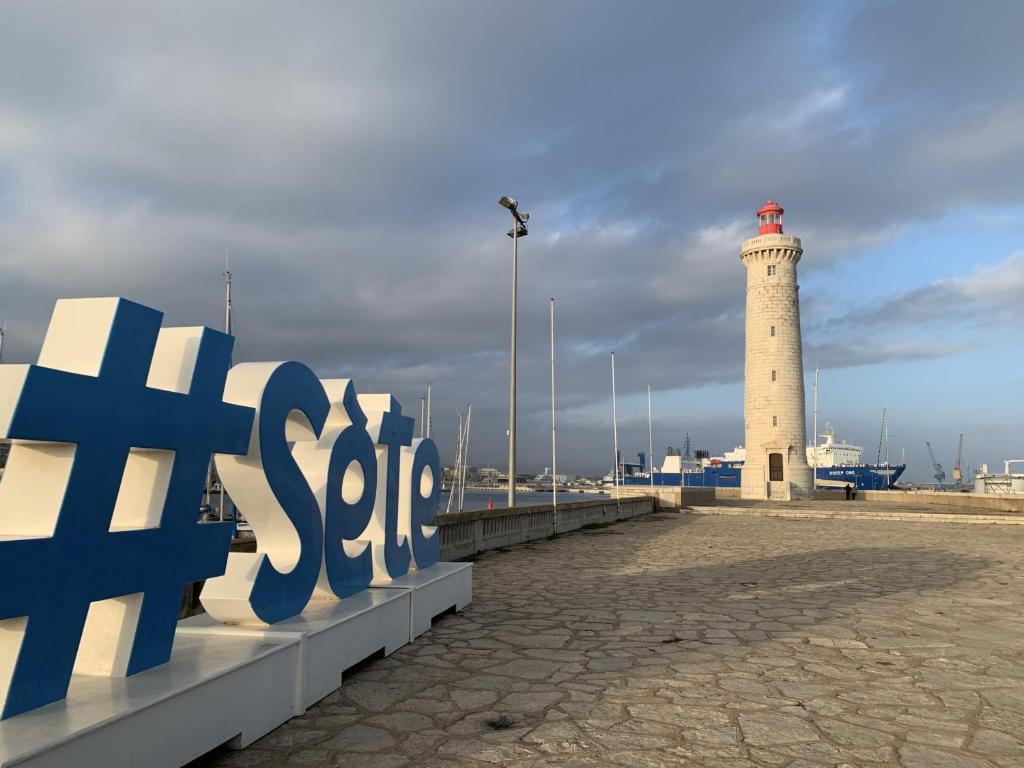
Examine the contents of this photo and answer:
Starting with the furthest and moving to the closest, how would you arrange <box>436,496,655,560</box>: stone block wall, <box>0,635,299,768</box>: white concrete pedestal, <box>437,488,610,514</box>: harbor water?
1. <box>437,488,610,514</box>: harbor water
2. <box>436,496,655,560</box>: stone block wall
3. <box>0,635,299,768</box>: white concrete pedestal

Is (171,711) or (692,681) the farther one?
(692,681)

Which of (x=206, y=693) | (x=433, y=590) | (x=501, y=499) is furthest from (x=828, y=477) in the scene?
(x=206, y=693)

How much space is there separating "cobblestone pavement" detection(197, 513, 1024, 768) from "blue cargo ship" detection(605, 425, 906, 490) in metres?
61.5

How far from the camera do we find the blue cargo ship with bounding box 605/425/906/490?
7925cm

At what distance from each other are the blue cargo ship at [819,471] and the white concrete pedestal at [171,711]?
67.0 meters

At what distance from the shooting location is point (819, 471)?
3297 inches

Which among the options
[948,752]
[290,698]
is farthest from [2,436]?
[948,752]

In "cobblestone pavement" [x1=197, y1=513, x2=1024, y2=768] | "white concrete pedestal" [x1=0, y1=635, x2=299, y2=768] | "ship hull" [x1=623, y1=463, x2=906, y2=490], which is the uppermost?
"ship hull" [x1=623, y1=463, x2=906, y2=490]

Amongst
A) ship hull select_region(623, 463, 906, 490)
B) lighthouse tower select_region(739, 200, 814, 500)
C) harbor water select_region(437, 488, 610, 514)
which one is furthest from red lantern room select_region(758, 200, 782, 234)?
ship hull select_region(623, 463, 906, 490)

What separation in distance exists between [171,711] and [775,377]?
42.9 m

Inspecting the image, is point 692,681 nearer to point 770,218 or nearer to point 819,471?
point 770,218

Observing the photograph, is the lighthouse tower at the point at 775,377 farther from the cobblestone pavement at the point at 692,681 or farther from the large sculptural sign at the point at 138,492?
the large sculptural sign at the point at 138,492

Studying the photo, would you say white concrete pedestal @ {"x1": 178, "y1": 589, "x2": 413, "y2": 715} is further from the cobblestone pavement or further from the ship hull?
the ship hull

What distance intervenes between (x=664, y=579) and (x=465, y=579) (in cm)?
394
